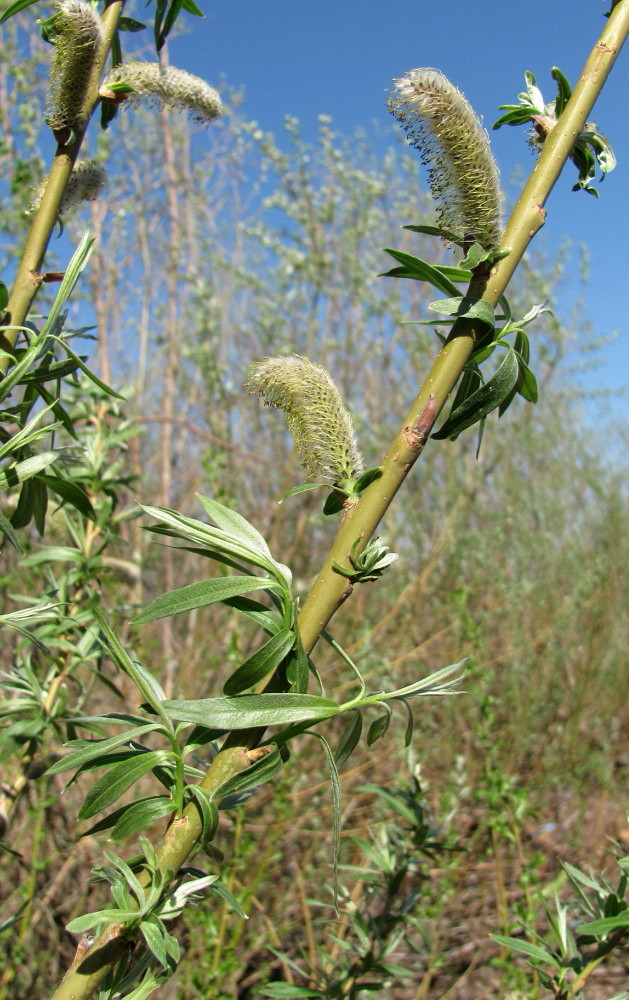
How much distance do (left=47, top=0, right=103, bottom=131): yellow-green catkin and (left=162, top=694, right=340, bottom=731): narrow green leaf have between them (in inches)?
27.7

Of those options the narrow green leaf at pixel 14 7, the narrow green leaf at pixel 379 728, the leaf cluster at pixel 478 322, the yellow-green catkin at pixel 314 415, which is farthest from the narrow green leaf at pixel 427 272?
the narrow green leaf at pixel 14 7

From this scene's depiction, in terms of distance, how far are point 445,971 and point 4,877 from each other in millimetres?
1832

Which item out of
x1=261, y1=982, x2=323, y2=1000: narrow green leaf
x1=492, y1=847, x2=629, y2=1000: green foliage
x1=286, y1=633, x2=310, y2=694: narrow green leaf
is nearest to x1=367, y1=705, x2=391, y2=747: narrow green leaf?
x1=286, y1=633, x2=310, y2=694: narrow green leaf

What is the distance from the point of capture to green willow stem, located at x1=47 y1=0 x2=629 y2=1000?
0.58 meters

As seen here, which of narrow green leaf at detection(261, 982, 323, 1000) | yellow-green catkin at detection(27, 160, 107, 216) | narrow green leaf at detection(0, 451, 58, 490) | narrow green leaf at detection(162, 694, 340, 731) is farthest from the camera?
narrow green leaf at detection(261, 982, 323, 1000)

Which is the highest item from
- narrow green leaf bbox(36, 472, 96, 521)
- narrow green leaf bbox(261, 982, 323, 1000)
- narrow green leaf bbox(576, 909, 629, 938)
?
narrow green leaf bbox(36, 472, 96, 521)

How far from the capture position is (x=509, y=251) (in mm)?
637

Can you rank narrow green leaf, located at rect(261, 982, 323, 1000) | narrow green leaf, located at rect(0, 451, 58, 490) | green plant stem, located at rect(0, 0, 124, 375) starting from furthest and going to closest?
narrow green leaf, located at rect(261, 982, 323, 1000) → green plant stem, located at rect(0, 0, 124, 375) → narrow green leaf, located at rect(0, 451, 58, 490)

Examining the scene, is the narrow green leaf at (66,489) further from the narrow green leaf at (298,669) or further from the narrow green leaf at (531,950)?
the narrow green leaf at (531,950)

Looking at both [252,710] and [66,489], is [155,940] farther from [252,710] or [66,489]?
[66,489]

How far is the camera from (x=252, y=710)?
1.81ft

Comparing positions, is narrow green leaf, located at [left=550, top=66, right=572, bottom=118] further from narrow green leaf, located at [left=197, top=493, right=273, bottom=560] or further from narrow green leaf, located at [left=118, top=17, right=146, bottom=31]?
narrow green leaf, located at [left=118, top=17, right=146, bottom=31]

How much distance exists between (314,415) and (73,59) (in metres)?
0.53

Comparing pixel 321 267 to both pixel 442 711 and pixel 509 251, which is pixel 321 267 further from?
pixel 509 251
